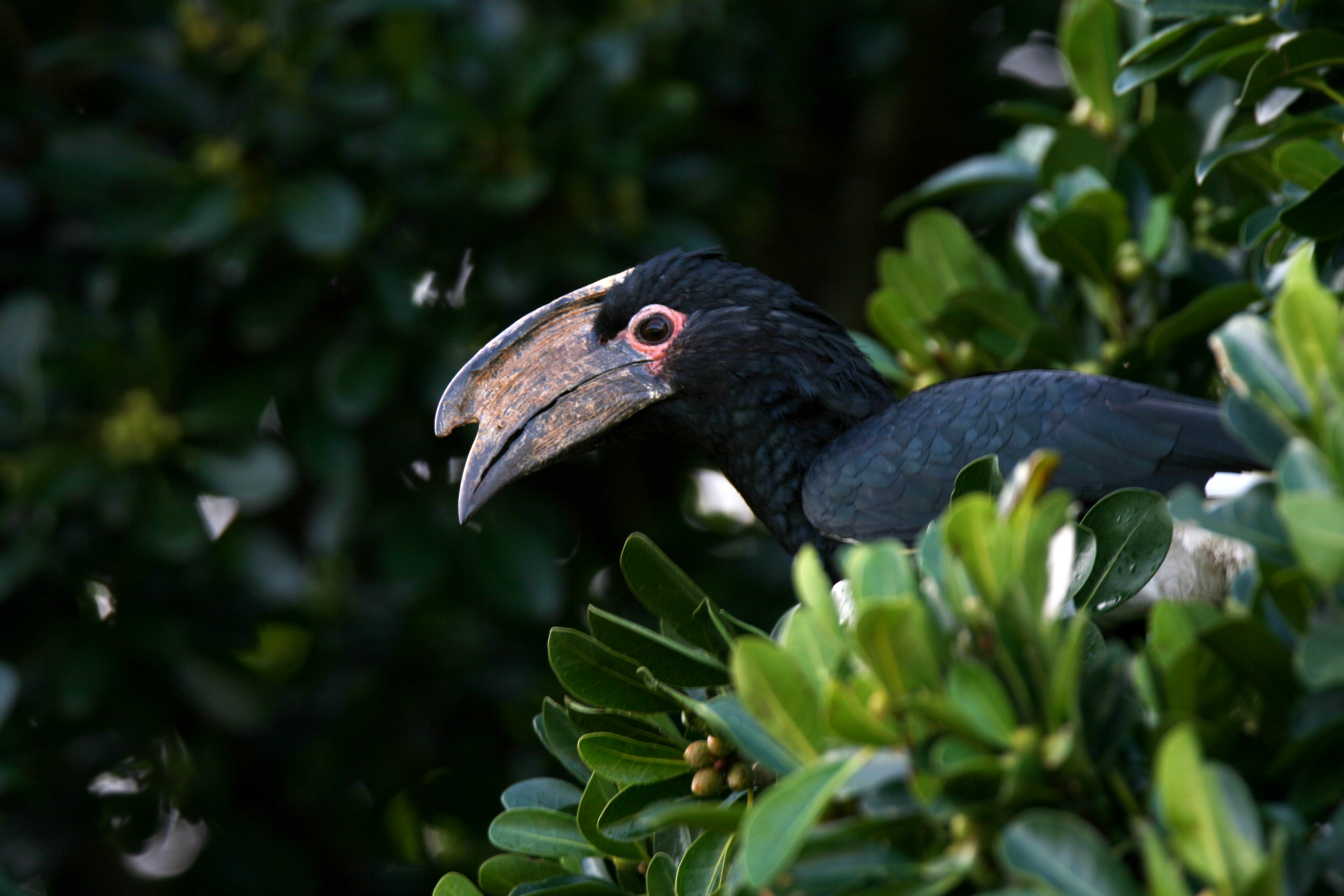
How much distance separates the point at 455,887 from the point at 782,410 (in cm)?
126

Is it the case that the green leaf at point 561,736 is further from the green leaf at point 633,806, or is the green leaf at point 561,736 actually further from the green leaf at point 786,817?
the green leaf at point 786,817

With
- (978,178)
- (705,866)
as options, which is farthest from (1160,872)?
(978,178)

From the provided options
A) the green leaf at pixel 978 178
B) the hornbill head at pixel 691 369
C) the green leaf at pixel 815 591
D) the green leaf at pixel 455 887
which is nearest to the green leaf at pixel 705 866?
the green leaf at pixel 455 887

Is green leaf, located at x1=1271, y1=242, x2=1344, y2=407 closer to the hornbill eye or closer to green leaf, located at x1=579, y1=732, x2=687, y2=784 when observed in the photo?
green leaf, located at x1=579, y1=732, x2=687, y2=784

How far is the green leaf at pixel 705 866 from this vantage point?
4.97 ft

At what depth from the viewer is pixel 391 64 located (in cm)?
407

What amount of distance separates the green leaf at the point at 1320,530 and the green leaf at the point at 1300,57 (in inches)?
43.1

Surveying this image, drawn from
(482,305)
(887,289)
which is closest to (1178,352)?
(887,289)

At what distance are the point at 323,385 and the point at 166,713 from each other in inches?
49.5

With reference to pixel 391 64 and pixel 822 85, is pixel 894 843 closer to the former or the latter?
pixel 391 64

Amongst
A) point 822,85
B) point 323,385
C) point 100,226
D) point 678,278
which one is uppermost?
point 678,278

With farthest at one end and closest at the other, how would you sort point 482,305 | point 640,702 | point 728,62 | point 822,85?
point 822,85 → point 728,62 → point 482,305 → point 640,702

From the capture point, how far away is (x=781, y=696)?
1.22 meters

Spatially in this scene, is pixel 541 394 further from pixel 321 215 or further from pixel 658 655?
pixel 321 215
